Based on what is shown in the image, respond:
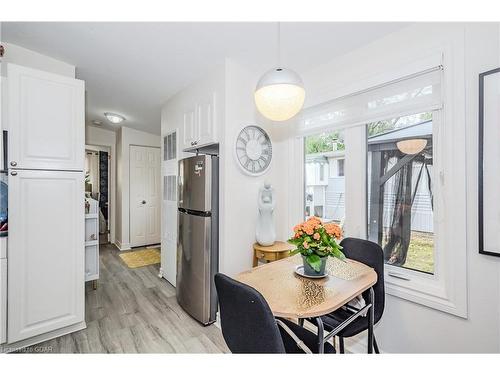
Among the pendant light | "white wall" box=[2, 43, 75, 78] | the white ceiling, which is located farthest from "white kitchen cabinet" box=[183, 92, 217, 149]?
"white wall" box=[2, 43, 75, 78]

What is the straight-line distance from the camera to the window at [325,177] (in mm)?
2083

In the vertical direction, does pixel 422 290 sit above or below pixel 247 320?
below

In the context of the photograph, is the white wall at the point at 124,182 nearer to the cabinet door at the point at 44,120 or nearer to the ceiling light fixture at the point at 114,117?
the ceiling light fixture at the point at 114,117

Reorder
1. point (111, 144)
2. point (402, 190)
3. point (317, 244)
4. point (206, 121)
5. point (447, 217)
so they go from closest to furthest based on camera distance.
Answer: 1. point (317, 244)
2. point (447, 217)
3. point (402, 190)
4. point (206, 121)
5. point (111, 144)

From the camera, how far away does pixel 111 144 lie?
4.88 m

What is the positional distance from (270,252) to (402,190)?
1.14 m

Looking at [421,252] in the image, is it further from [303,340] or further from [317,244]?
[303,340]

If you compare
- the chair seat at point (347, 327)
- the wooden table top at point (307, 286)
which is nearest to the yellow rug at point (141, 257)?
the wooden table top at point (307, 286)

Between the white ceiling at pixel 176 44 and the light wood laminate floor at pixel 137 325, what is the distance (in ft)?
7.85

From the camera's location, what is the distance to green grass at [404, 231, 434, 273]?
1563 mm

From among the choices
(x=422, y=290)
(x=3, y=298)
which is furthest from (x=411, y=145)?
(x=3, y=298)

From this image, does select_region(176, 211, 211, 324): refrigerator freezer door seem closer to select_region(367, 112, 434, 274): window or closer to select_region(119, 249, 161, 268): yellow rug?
select_region(367, 112, 434, 274): window

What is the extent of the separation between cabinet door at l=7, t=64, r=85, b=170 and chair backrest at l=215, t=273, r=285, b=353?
5.67 feet
